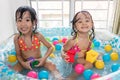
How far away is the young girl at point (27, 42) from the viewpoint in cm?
168

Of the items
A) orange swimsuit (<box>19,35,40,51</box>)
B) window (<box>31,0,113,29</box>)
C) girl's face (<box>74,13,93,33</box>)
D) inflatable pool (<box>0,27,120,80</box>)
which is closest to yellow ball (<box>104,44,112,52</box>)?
inflatable pool (<box>0,27,120,80</box>)

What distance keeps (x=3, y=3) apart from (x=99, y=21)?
138cm

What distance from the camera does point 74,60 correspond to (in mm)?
1783

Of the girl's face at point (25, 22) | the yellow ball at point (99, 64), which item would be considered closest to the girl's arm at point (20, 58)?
the girl's face at point (25, 22)

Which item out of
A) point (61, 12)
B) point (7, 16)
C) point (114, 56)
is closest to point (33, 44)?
point (114, 56)

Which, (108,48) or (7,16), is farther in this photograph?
(7,16)

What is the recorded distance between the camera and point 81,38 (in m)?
1.80

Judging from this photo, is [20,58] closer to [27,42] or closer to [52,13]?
[27,42]

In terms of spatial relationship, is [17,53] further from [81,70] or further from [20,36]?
[81,70]

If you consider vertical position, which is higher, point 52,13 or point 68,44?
point 52,13

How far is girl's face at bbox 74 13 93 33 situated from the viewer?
1.70m

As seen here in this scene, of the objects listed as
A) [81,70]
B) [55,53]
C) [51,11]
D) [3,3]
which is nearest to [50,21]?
[51,11]

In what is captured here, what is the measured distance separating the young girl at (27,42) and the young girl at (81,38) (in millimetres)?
174

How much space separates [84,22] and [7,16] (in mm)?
1150
